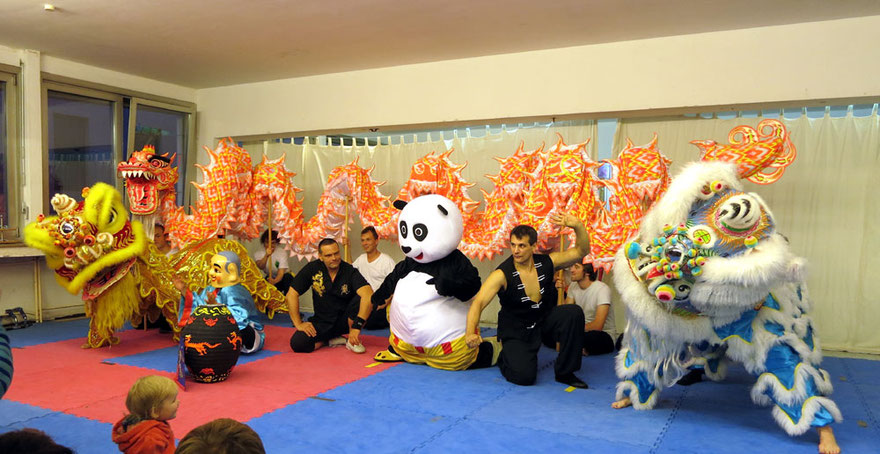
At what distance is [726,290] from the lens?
10.1ft

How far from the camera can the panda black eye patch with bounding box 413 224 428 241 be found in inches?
188

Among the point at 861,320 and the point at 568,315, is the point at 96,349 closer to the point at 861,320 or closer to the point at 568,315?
the point at 568,315

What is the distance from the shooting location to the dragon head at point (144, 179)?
231 inches

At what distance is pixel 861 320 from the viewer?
5.41 metres

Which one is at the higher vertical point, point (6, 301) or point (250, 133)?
point (250, 133)

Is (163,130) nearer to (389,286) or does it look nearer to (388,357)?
(389,286)

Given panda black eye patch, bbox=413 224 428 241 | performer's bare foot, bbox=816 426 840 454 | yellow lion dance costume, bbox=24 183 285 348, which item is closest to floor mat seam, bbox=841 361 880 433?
performer's bare foot, bbox=816 426 840 454

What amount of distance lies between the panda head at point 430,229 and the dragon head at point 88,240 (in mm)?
2260

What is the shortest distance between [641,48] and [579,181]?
1522mm

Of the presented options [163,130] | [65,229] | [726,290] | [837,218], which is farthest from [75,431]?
[837,218]

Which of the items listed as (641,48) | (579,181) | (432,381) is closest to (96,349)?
(432,381)

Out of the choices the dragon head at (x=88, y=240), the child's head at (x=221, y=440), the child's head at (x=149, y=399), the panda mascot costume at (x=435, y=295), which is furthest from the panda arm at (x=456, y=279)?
the child's head at (x=221, y=440)

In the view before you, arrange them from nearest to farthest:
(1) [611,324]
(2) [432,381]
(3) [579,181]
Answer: (2) [432,381] < (3) [579,181] < (1) [611,324]

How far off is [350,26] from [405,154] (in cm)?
197
